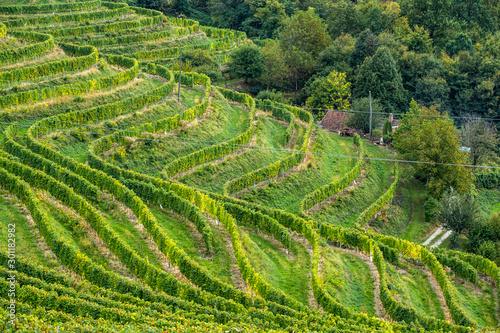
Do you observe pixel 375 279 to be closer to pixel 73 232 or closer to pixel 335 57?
pixel 73 232

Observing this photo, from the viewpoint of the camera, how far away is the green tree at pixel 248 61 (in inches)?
3949

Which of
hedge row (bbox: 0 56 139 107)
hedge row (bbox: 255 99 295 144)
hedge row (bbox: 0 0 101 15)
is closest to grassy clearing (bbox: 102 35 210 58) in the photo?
hedge row (bbox: 0 0 101 15)

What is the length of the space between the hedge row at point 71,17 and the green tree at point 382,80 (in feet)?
142

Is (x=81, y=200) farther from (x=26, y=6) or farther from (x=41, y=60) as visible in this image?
(x=26, y=6)

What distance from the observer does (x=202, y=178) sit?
55125 millimetres

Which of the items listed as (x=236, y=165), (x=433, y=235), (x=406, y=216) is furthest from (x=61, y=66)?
(x=433, y=235)

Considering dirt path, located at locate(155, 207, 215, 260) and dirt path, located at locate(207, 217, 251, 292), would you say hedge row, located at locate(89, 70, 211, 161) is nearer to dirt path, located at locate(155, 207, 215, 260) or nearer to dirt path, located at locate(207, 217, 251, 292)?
dirt path, located at locate(155, 207, 215, 260)

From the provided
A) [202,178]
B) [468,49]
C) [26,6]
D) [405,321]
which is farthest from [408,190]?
[26,6]

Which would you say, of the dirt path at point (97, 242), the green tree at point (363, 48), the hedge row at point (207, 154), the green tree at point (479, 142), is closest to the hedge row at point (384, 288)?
the hedge row at point (207, 154)

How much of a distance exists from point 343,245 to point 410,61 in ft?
212

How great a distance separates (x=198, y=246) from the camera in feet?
133

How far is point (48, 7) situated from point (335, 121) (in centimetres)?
A: 4949

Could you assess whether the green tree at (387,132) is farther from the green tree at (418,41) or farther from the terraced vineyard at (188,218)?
the green tree at (418,41)

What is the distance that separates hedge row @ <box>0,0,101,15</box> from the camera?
3403 inches
